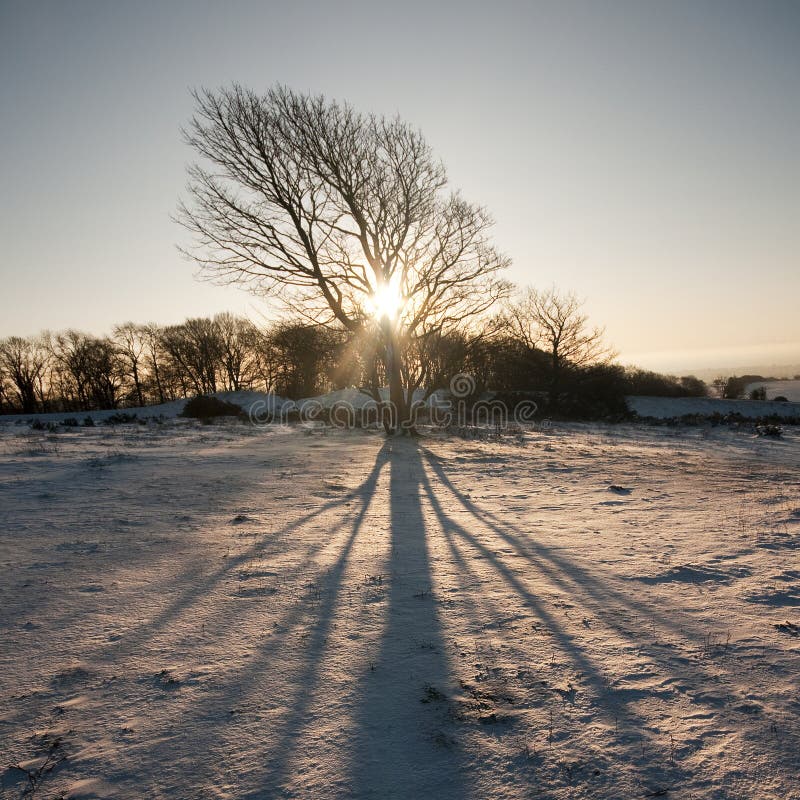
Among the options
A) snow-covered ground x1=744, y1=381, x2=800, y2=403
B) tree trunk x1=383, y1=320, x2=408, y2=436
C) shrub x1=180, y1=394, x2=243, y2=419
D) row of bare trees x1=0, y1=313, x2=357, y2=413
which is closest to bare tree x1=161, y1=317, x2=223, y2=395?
row of bare trees x1=0, y1=313, x2=357, y2=413

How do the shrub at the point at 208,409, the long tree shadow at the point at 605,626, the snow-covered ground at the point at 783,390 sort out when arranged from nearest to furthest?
the long tree shadow at the point at 605,626 → the shrub at the point at 208,409 → the snow-covered ground at the point at 783,390

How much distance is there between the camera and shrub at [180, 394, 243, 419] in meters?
28.1

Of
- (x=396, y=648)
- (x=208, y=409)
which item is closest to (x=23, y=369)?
(x=208, y=409)

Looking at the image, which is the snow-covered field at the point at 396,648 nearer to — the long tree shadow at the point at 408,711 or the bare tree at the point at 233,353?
Result: the long tree shadow at the point at 408,711

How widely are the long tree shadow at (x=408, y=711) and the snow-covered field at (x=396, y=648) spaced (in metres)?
0.01

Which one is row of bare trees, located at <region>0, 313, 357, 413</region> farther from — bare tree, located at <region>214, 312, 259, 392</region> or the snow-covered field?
the snow-covered field

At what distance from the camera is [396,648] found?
3.09m

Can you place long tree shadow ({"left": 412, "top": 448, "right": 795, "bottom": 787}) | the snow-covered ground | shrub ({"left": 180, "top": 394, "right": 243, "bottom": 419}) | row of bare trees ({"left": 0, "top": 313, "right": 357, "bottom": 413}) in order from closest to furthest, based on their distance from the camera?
1. long tree shadow ({"left": 412, "top": 448, "right": 795, "bottom": 787})
2. shrub ({"left": 180, "top": 394, "right": 243, "bottom": 419})
3. the snow-covered ground
4. row of bare trees ({"left": 0, "top": 313, "right": 357, "bottom": 413})

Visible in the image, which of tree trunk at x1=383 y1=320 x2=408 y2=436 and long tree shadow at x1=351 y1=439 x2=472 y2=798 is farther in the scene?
tree trunk at x1=383 y1=320 x2=408 y2=436

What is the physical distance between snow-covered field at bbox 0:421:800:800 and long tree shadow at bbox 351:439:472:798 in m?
0.01

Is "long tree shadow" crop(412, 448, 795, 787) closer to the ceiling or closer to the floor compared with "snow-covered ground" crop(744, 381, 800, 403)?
closer to the floor

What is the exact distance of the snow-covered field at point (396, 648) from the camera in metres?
2.13

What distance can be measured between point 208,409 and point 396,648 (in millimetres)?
28109

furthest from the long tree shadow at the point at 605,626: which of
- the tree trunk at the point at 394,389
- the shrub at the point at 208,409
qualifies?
the shrub at the point at 208,409
